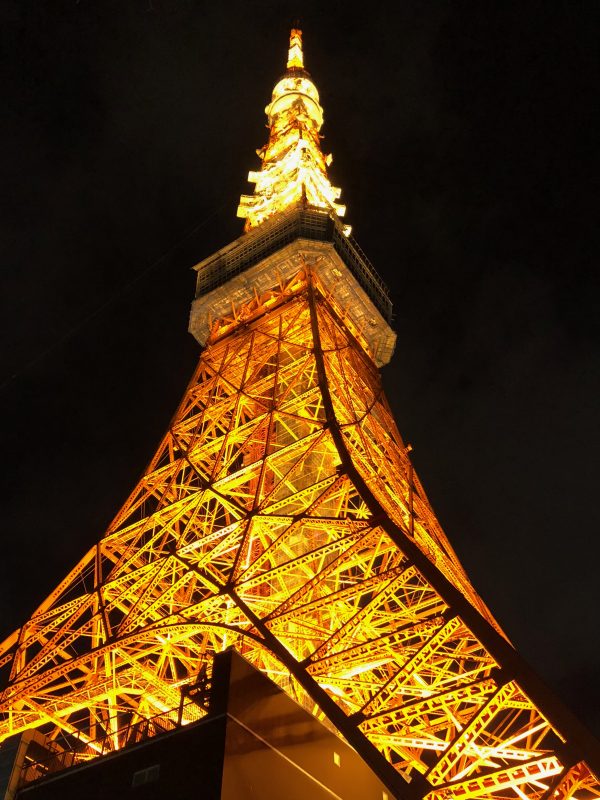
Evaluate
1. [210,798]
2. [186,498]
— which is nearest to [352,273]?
[186,498]

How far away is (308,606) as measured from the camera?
12219 mm

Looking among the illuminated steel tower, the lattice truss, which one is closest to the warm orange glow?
the illuminated steel tower

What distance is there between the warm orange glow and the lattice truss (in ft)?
25.6

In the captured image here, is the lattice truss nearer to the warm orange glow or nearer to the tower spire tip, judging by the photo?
the warm orange glow

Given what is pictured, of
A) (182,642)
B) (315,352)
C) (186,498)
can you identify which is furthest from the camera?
(315,352)

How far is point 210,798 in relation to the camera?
919 cm

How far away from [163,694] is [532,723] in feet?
23.2

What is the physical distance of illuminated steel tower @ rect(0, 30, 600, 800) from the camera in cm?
1048

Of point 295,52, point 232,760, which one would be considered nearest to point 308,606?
point 232,760

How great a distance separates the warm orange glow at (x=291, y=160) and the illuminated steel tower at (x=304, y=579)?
1.72m

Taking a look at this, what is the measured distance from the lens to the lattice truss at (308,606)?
10531 mm

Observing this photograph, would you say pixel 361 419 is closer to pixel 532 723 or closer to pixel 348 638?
pixel 348 638

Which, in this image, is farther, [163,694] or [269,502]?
[269,502]

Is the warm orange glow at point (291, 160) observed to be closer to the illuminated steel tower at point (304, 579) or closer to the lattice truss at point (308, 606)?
the illuminated steel tower at point (304, 579)
